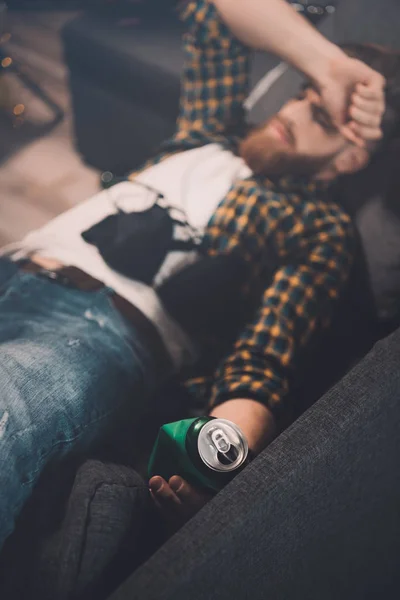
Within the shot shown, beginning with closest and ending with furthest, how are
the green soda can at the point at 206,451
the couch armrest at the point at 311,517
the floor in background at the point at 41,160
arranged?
the couch armrest at the point at 311,517, the green soda can at the point at 206,451, the floor in background at the point at 41,160

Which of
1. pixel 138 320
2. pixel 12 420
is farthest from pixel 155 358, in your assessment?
pixel 12 420

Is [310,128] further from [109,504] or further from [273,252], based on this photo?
[109,504]

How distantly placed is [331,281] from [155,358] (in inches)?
16.0

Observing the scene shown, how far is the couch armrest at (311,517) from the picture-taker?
62cm

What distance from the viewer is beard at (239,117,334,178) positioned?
113 cm

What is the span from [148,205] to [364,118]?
514 mm

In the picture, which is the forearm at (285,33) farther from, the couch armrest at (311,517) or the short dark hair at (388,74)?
the couch armrest at (311,517)

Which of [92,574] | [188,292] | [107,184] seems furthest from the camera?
[107,184]

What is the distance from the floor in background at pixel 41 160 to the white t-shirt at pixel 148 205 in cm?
7

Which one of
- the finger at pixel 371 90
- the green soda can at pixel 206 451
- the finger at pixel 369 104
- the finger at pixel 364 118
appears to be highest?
the finger at pixel 371 90

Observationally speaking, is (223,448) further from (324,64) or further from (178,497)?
(324,64)

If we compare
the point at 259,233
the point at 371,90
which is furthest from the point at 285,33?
the point at 259,233

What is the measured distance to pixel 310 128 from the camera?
3.69 ft

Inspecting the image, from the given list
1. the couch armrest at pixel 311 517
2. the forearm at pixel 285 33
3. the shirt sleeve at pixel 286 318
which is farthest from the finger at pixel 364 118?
the couch armrest at pixel 311 517
